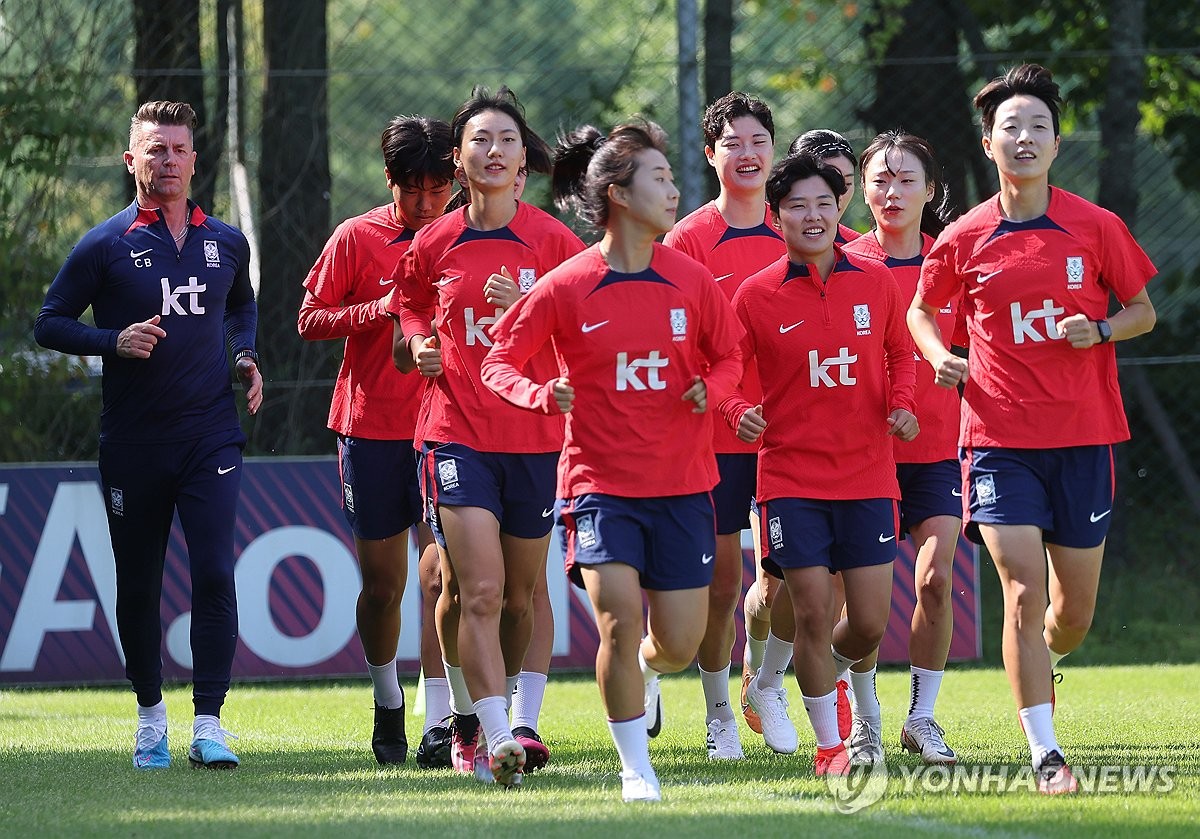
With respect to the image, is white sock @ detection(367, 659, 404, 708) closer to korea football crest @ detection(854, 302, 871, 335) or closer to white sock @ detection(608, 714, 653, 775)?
white sock @ detection(608, 714, 653, 775)

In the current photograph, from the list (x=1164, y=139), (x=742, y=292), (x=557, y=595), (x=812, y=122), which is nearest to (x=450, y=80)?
(x=812, y=122)

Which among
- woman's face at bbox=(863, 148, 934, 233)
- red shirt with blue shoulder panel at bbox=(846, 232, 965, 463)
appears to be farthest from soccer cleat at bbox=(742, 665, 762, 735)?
woman's face at bbox=(863, 148, 934, 233)

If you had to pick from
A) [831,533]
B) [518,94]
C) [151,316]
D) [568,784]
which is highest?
[518,94]

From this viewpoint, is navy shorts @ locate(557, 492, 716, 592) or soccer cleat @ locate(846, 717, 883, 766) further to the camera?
soccer cleat @ locate(846, 717, 883, 766)

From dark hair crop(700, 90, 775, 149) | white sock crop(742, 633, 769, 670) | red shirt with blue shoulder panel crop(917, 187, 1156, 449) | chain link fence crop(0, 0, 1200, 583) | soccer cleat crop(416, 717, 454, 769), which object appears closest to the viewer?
red shirt with blue shoulder panel crop(917, 187, 1156, 449)

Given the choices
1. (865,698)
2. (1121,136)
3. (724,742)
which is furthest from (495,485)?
(1121,136)

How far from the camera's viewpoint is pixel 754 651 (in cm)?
773

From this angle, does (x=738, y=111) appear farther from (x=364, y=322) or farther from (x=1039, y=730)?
(x=1039, y=730)

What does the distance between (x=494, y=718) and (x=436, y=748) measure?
0.91 metres

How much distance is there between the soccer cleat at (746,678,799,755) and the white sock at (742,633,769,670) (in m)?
0.45

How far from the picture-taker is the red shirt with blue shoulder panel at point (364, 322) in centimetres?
689

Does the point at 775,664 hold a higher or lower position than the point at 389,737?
higher

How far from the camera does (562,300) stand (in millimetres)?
5652

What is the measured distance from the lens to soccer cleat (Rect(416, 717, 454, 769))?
22.2ft
